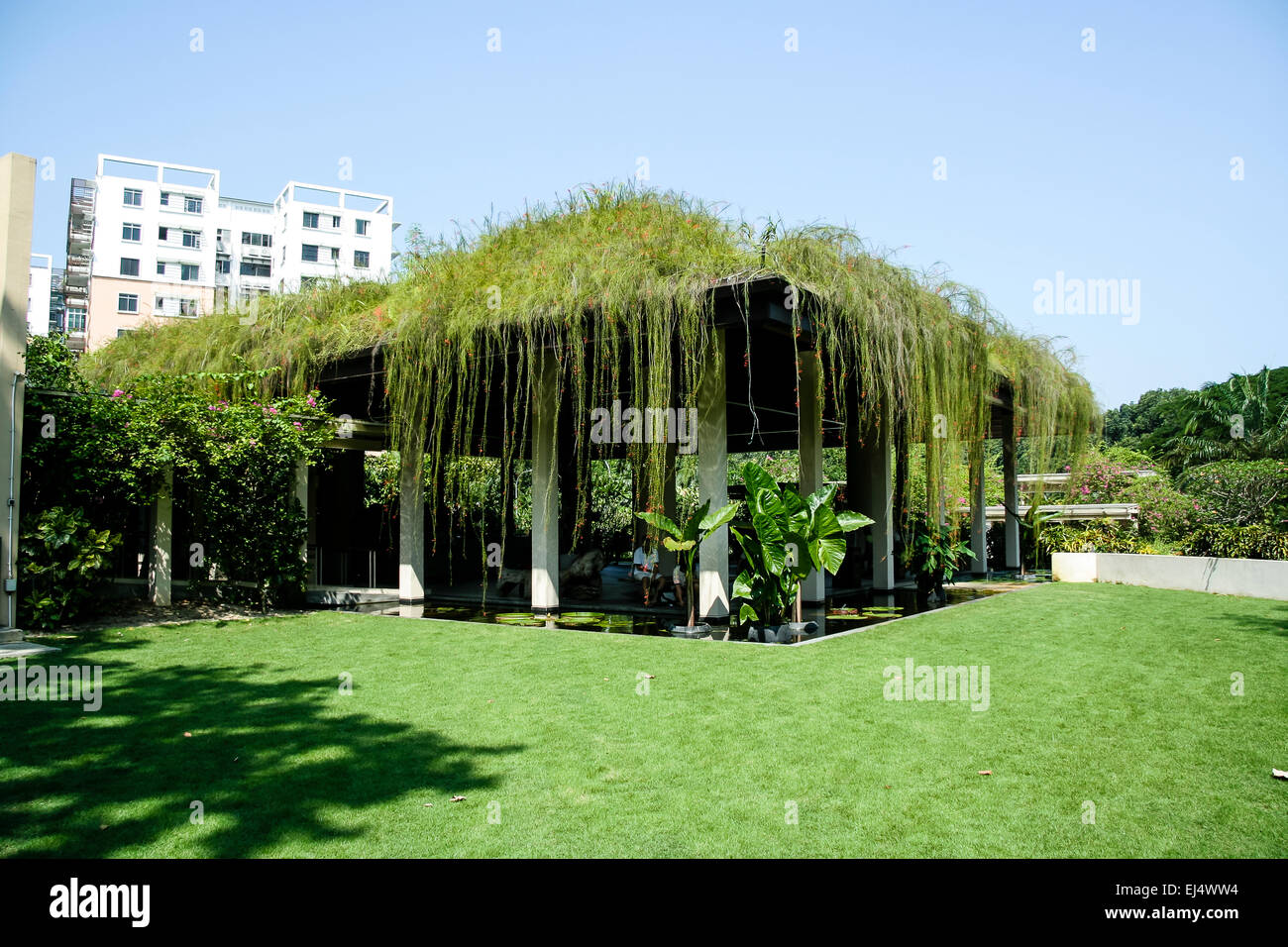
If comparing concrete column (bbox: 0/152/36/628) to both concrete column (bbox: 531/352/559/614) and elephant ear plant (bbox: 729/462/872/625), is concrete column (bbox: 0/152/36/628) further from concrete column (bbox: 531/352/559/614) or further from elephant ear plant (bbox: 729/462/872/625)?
elephant ear plant (bbox: 729/462/872/625)

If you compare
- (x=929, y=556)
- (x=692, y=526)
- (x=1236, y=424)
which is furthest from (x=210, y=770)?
(x=1236, y=424)

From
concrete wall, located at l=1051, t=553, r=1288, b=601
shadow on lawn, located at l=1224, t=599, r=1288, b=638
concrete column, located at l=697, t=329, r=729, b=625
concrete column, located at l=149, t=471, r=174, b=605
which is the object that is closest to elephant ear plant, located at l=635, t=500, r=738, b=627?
concrete column, located at l=697, t=329, r=729, b=625

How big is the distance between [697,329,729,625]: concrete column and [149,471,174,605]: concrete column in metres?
7.41

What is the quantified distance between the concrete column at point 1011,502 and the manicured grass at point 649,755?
1030 centimetres

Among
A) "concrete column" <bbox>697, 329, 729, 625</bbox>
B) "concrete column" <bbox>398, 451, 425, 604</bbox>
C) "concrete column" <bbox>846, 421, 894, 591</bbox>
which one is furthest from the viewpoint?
"concrete column" <bbox>846, 421, 894, 591</bbox>

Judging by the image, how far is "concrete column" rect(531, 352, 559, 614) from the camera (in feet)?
35.9

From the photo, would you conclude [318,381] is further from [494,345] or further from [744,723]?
[744,723]

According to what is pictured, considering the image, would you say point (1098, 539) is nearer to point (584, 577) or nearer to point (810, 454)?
point (810, 454)

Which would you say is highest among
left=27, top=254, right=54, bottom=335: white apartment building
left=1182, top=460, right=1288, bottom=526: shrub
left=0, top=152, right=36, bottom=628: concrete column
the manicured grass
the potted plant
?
left=27, top=254, right=54, bottom=335: white apartment building

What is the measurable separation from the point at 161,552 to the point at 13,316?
4.11 m

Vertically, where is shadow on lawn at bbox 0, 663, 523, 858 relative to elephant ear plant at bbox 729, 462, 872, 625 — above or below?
below

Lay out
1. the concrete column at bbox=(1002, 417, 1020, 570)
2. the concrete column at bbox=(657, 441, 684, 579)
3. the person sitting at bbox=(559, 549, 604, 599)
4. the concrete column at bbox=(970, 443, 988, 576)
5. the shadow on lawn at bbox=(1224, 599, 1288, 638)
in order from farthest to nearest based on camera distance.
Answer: the concrete column at bbox=(1002, 417, 1020, 570) → the concrete column at bbox=(970, 443, 988, 576) → the concrete column at bbox=(657, 441, 684, 579) → the person sitting at bbox=(559, 549, 604, 599) → the shadow on lawn at bbox=(1224, 599, 1288, 638)

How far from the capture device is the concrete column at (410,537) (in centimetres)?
1173
